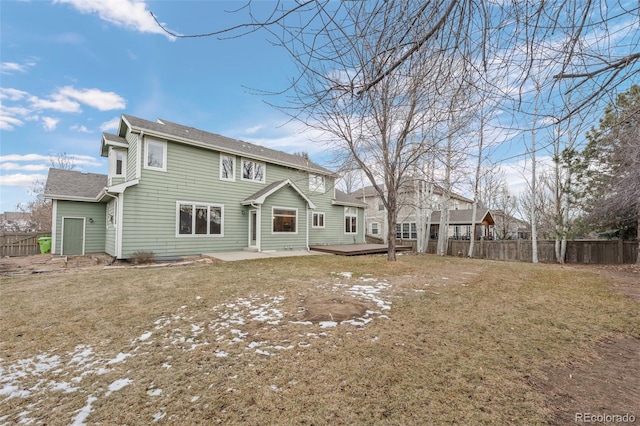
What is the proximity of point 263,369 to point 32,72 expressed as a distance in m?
16.5

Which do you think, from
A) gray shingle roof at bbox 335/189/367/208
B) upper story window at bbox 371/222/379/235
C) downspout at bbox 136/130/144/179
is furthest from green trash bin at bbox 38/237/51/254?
upper story window at bbox 371/222/379/235

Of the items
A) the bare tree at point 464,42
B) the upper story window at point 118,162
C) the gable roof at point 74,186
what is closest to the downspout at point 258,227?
the upper story window at point 118,162

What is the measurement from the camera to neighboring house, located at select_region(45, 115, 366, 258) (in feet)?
34.2

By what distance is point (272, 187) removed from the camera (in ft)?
44.9

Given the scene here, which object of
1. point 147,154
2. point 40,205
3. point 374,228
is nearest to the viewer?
point 147,154

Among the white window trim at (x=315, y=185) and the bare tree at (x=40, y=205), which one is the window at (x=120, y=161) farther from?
the bare tree at (x=40, y=205)

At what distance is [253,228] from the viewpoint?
45.3 feet

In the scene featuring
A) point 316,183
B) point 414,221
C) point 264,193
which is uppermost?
point 316,183

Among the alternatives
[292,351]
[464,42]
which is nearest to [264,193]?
[292,351]

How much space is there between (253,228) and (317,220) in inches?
174

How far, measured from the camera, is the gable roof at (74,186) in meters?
11.8

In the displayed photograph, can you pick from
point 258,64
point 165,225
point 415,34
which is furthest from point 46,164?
point 415,34

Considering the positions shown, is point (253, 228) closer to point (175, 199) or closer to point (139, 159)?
point (175, 199)

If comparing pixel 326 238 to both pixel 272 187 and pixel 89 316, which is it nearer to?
pixel 272 187
